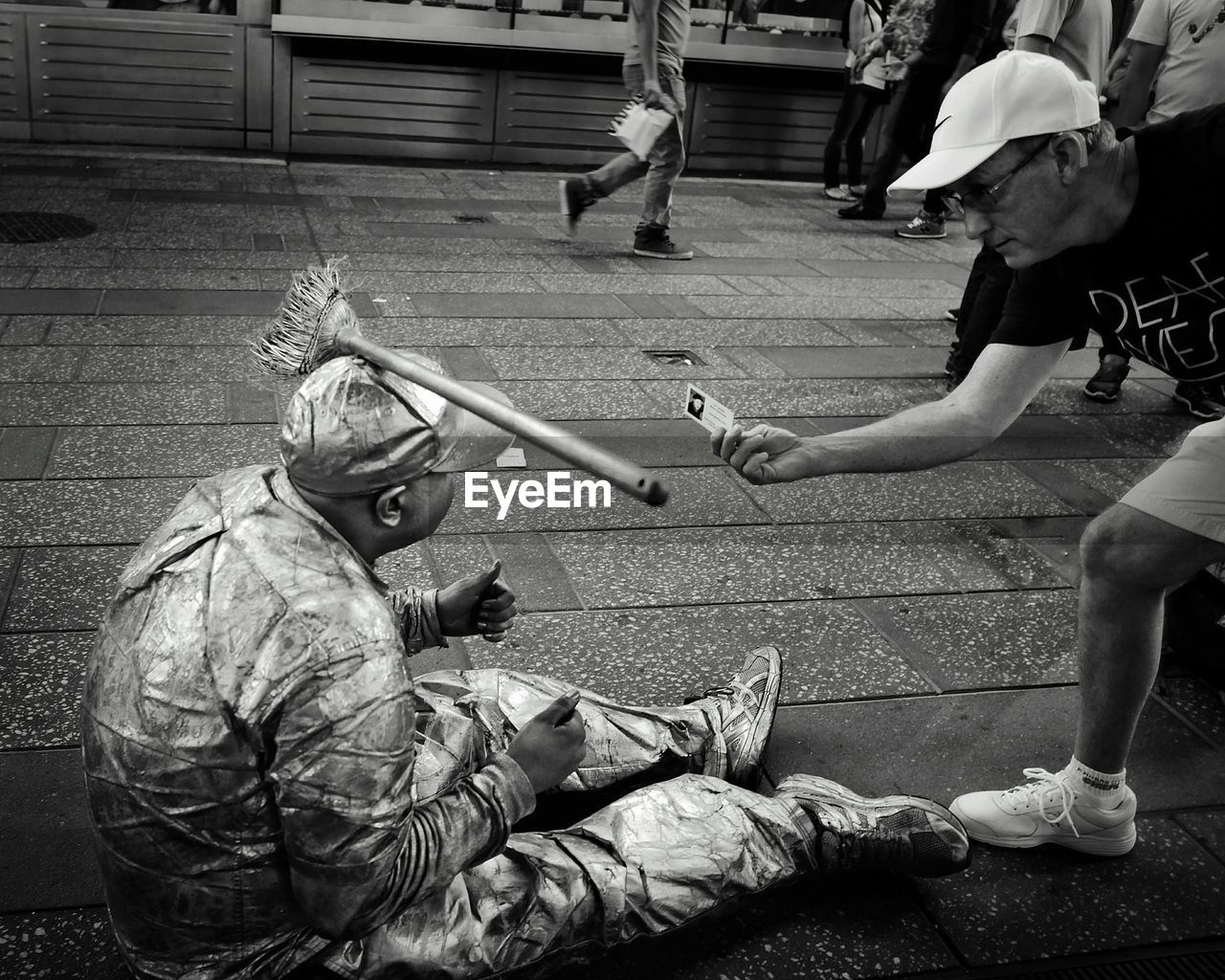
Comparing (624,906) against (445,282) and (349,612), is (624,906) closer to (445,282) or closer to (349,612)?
(349,612)

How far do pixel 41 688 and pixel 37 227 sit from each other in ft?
16.6

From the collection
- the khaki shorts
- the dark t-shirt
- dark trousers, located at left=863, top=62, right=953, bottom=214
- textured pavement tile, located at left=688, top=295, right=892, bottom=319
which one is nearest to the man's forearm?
the dark t-shirt

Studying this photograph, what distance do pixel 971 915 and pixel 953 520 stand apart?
199 cm

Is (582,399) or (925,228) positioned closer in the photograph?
(582,399)

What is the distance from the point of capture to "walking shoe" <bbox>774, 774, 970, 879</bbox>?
233cm

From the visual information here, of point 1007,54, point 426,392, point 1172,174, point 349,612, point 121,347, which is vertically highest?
point 1007,54

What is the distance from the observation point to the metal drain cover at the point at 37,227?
677 centimetres

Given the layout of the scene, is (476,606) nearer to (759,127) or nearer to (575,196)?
(575,196)

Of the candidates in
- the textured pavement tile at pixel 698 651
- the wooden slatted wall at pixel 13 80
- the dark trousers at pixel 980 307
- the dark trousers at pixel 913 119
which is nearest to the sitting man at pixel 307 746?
the textured pavement tile at pixel 698 651

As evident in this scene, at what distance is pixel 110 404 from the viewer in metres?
4.54

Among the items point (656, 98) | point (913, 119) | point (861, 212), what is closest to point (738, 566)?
point (656, 98)

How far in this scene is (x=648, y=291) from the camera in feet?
22.1

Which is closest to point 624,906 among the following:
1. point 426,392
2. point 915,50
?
point 426,392

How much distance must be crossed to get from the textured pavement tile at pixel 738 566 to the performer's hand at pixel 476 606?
3.50ft
